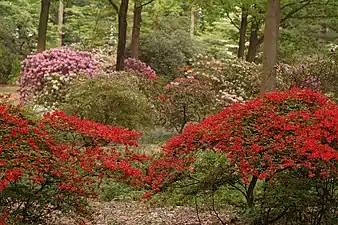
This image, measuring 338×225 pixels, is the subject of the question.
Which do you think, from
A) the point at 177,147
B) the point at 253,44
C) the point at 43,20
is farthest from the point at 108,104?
the point at 253,44

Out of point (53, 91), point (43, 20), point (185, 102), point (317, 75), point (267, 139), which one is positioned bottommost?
point (53, 91)

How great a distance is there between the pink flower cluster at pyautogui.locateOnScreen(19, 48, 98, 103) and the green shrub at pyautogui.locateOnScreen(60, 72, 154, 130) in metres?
3.15

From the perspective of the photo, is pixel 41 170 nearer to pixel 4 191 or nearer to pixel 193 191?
pixel 4 191

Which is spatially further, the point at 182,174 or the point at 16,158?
the point at 182,174

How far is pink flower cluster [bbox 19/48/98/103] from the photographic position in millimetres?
14742

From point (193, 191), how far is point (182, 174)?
35cm

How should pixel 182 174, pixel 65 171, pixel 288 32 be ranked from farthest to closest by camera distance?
pixel 288 32 → pixel 182 174 → pixel 65 171

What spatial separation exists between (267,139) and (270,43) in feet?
21.2

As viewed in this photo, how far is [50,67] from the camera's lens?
1466 cm

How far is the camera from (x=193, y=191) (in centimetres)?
542

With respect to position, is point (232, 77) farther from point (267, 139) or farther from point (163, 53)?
point (267, 139)

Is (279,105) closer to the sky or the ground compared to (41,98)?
closer to the sky

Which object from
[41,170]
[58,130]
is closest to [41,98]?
[58,130]

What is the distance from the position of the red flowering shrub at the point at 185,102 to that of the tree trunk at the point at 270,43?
166 cm
